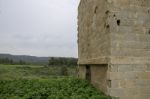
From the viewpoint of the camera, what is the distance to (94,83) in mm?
9000

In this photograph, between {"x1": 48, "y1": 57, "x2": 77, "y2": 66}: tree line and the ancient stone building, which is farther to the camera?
{"x1": 48, "y1": 57, "x2": 77, "y2": 66}: tree line

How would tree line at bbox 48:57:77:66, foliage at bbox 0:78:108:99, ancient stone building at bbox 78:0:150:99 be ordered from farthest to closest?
1. tree line at bbox 48:57:77:66
2. foliage at bbox 0:78:108:99
3. ancient stone building at bbox 78:0:150:99

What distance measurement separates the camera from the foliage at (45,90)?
24.6 feet

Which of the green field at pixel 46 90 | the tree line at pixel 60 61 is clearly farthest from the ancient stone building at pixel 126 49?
the tree line at pixel 60 61

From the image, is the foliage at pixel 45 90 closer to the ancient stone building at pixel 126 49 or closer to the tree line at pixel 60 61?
the ancient stone building at pixel 126 49

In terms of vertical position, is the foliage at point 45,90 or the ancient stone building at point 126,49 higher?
the ancient stone building at point 126,49

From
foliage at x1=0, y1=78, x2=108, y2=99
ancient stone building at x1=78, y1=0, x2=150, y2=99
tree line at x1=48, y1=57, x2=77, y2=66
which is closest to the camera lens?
ancient stone building at x1=78, y1=0, x2=150, y2=99

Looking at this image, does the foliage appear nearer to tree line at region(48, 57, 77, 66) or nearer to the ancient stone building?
the ancient stone building

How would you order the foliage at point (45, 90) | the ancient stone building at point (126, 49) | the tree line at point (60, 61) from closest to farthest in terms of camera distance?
the ancient stone building at point (126, 49) → the foliage at point (45, 90) → the tree line at point (60, 61)

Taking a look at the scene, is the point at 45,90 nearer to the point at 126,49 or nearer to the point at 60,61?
the point at 126,49

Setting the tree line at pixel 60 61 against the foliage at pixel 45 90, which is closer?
the foliage at pixel 45 90

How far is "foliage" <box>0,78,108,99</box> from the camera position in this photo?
751 cm

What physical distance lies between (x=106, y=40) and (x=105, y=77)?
3.52ft

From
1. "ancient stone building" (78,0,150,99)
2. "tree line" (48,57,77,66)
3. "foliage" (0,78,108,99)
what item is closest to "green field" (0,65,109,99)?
"foliage" (0,78,108,99)
